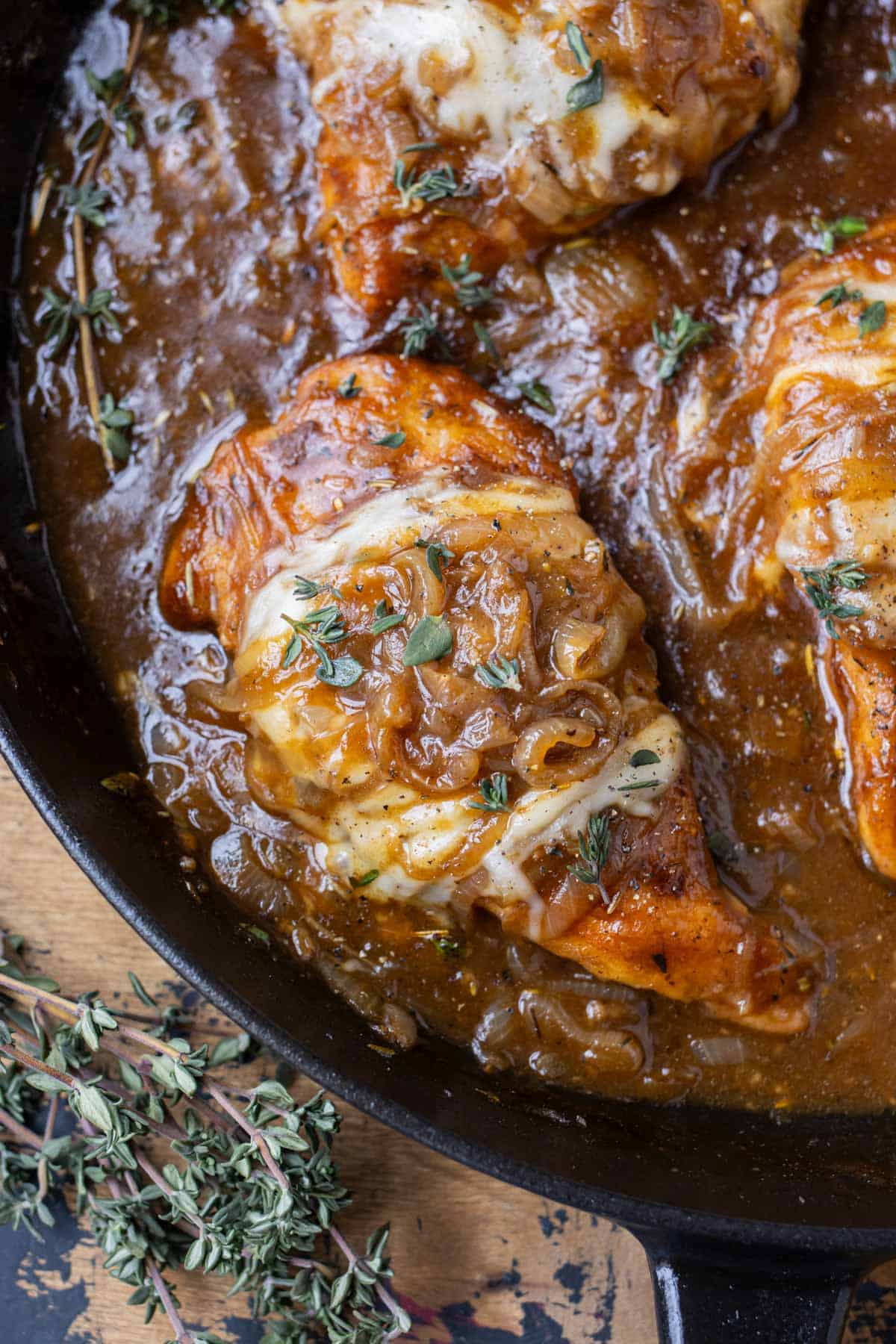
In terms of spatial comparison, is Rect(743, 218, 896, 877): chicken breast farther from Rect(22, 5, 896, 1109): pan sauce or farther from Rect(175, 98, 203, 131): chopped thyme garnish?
Rect(175, 98, 203, 131): chopped thyme garnish

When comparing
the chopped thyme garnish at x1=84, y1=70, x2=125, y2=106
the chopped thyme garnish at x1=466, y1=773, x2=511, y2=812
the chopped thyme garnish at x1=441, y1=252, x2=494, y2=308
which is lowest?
the chopped thyme garnish at x1=466, y1=773, x2=511, y2=812

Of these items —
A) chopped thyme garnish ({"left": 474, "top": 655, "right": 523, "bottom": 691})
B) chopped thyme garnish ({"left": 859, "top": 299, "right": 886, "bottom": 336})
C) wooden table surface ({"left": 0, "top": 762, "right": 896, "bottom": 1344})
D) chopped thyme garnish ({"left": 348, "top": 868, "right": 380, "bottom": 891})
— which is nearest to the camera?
chopped thyme garnish ({"left": 474, "top": 655, "right": 523, "bottom": 691})

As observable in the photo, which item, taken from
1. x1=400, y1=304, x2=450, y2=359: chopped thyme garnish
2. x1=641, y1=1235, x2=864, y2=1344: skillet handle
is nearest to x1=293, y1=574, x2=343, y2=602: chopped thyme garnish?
x1=400, y1=304, x2=450, y2=359: chopped thyme garnish

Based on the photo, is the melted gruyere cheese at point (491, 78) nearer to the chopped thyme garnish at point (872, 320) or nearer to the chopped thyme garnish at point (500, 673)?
the chopped thyme garnish at point (872, 320)

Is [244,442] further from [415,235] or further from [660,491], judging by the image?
[660,491]

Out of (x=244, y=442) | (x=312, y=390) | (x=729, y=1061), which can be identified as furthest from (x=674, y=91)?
(x=729, y=1061)

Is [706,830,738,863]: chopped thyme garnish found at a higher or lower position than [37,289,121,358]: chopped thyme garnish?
lower
